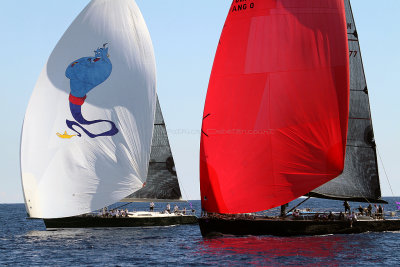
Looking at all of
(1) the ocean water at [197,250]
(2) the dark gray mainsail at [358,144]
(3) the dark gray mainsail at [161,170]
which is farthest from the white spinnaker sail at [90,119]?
(2) the dark gray mainsail at [358,144]

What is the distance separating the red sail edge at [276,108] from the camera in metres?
41.3

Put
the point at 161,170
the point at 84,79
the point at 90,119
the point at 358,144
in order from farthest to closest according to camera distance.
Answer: the point at 161,170 → the point at 84,79 → the point at 90,119 → the point at 358,144

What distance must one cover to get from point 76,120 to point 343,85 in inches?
719

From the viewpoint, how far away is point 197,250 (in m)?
41.4

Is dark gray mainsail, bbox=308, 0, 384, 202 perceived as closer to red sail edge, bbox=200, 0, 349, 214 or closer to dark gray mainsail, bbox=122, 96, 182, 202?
red sail edge, bbox=200, 0, 349, 214

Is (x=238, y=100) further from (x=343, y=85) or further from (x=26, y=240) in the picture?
(x=26, y=240)

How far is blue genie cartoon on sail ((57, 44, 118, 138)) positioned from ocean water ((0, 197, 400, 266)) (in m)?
7.85

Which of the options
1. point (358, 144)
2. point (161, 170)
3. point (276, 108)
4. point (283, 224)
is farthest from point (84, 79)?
point (358, 144)

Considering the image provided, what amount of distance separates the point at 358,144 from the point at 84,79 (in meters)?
19.2

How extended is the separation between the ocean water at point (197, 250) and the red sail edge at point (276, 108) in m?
2.89

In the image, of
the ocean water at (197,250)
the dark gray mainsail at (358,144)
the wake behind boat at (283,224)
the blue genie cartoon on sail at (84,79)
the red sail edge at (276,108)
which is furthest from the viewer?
the blue genie cartoon on sail at (84,79)

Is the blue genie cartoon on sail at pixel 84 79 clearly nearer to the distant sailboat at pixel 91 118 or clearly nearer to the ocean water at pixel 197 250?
the distant sailboat at pixel 91 118

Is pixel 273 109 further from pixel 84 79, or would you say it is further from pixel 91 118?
pixel 84 79

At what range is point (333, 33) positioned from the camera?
4200 centimetres
